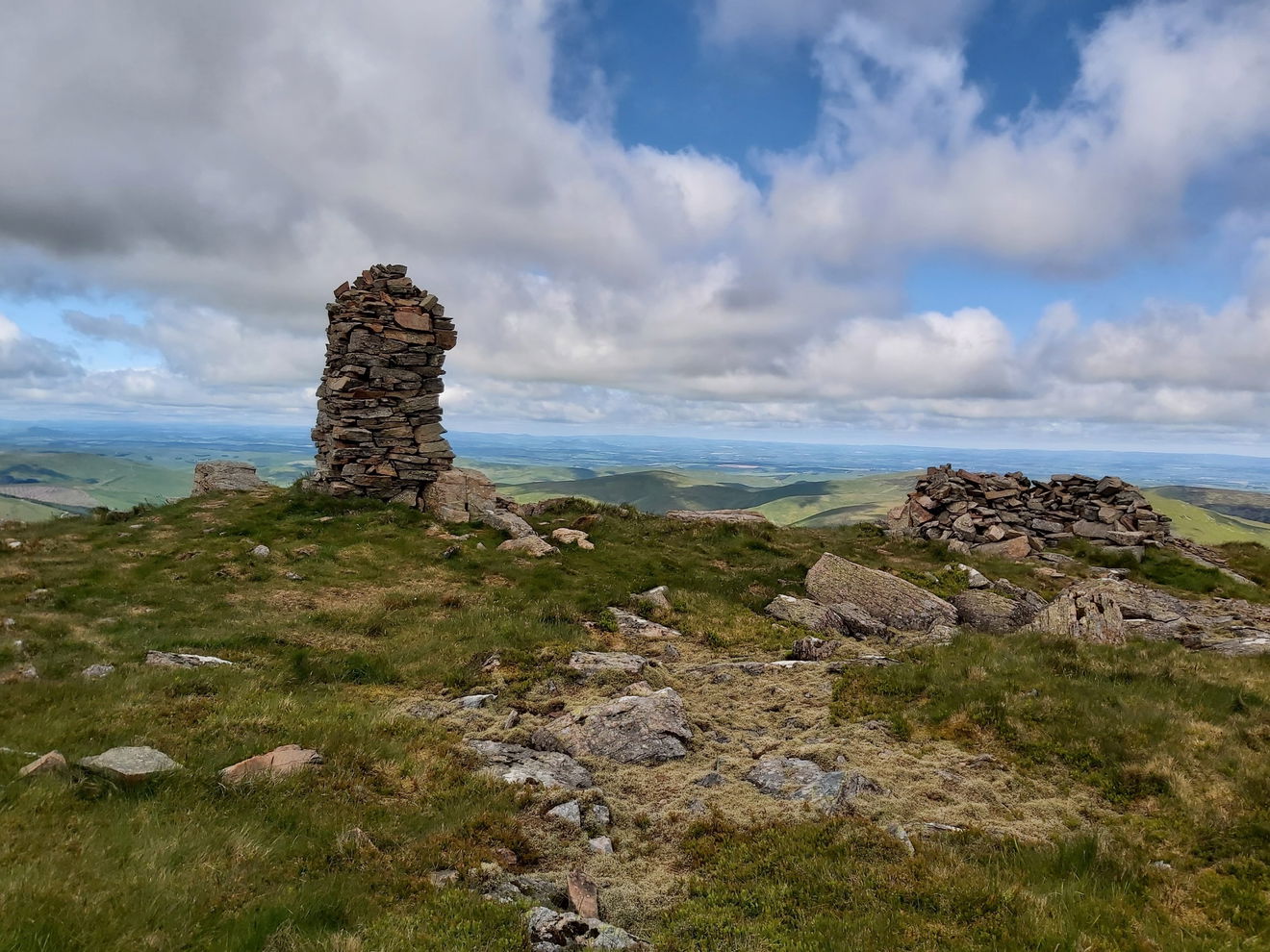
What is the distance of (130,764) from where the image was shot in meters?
9.29

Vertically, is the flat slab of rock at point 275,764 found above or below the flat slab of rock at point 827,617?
above

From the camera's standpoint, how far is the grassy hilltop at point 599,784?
23.1ft

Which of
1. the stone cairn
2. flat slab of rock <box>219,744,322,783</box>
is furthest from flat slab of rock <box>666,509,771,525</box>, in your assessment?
flat slab of rock <box>219,744,322,783</box>

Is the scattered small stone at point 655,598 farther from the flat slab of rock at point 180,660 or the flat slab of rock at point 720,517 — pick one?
the flat slab of rock at point 720,517

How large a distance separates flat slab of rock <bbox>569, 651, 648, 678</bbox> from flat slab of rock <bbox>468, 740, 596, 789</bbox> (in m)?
3.74

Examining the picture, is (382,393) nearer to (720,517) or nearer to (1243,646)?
(720,517)

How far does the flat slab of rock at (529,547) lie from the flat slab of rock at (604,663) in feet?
33.3

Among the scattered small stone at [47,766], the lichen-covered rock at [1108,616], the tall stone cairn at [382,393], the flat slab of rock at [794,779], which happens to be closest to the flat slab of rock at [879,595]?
Answer: the lichen-covered rock at [1108,616]

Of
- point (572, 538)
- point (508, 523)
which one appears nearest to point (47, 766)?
point (572, 538)

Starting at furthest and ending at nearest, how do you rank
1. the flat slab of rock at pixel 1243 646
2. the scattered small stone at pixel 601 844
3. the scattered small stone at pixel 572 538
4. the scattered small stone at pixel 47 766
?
the scattered small stone at pixel 572 538, the flat slab of rock at pixel 1243 646, the scattered small stone at pixel 601 844, the scattered small stone at pixel 47 766

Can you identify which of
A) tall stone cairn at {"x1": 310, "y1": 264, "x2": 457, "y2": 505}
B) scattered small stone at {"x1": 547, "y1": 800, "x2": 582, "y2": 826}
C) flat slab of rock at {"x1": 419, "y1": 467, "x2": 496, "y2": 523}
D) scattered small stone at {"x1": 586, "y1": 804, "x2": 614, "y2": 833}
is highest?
tall stone cairn at {"x1": 310, "y1": 264, "x2": 457, "y2": 505}

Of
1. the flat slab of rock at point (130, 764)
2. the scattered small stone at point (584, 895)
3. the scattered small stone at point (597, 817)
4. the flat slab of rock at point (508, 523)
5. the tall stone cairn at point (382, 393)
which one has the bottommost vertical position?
the scattered small stone at point (597, 817)

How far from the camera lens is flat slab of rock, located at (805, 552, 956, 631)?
70.6 ft

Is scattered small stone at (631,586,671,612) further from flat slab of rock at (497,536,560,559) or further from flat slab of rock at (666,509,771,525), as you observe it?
flat slab of rock at (666,509,771,525)
